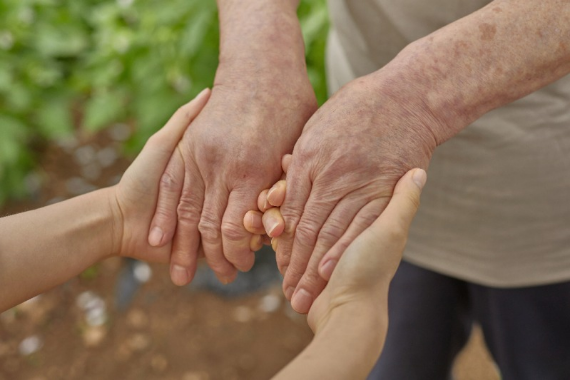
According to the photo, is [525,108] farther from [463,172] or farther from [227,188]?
[227,188]

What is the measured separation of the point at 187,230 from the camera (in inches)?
58.0

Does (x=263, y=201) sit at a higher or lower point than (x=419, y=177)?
lower

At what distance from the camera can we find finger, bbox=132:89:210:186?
4.80ft

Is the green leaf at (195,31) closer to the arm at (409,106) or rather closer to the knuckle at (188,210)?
the knuckle at (188,210)

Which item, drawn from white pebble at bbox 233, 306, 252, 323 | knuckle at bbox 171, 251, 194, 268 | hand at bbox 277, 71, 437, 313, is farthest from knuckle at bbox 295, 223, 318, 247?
white pebble at bbox 233, 306, 252, 323

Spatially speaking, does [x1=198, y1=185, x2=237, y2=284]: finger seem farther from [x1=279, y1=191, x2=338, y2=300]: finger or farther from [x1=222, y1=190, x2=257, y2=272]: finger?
[x1=279, y1=191, x2=338, y2=300]: finger

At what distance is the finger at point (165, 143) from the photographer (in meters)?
1.46

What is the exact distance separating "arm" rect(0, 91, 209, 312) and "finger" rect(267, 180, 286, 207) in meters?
0.29

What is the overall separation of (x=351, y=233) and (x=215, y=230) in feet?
1.19

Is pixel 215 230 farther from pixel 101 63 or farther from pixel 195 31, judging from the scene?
pixel 101 63

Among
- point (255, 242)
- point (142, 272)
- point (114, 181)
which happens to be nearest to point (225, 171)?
point (255, 242)

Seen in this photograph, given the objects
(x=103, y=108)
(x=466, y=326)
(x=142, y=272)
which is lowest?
(x=142, y=272)

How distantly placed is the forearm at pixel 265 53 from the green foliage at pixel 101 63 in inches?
35.4

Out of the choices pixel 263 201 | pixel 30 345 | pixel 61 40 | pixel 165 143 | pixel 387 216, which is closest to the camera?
pixel 387 216
